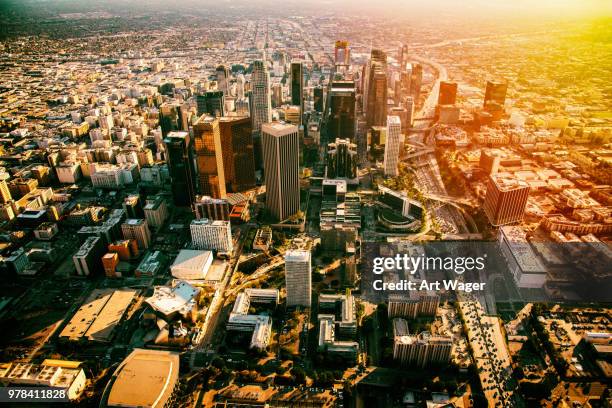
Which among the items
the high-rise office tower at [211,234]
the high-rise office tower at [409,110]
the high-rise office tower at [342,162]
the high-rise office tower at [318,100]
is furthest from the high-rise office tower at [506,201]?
the high-rise office tower at [318,100]

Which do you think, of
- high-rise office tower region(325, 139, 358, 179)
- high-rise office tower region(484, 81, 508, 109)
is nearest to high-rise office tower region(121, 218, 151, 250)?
high-rise office tower region(325, 139, 358, 179)

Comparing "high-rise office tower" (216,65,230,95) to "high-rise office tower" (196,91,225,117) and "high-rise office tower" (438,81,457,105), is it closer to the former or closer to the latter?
"high-rise office tower" (196,91,225,117)

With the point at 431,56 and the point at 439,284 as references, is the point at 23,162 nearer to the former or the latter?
the point at 439,284

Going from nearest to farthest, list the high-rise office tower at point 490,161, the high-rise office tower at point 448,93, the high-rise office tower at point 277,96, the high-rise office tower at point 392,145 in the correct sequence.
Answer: the high-rise office tower at point 490,161
the high-rise office tower at point 392,145
the high-rise office tower at point 448,93
the high-rise office tower at point 277,96

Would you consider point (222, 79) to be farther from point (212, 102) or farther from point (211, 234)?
point (211, 234)

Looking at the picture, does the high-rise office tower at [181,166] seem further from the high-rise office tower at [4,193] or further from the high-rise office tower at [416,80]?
the high-rise office tower at [416,80]

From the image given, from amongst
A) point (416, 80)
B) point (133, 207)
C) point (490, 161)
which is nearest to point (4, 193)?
point (133, 207)
